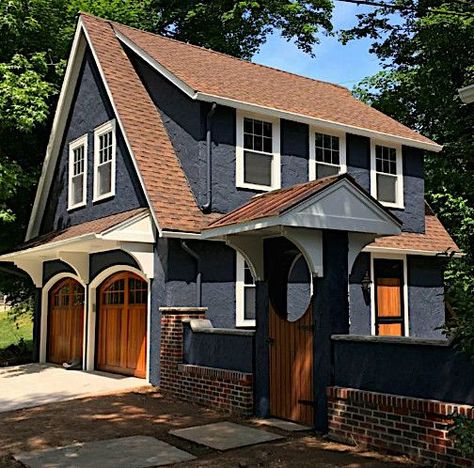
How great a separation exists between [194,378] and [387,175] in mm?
7833

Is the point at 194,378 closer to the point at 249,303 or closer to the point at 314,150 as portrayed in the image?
the point at 249,303

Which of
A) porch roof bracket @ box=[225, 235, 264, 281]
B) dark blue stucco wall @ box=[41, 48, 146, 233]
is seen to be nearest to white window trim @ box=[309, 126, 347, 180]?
dark blue stucco wall @ box=[41, 48, 146, 233]

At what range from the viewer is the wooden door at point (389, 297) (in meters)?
14.6

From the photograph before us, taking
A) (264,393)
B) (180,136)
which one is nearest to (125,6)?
(180,136)

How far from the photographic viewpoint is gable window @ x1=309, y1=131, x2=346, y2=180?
14.1 m

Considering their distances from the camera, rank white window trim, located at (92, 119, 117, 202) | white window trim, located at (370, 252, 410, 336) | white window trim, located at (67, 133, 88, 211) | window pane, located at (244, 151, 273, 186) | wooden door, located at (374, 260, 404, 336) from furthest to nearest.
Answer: white window trim, located at (67, 133, 88, 211) → wooden door, located at (374, 260, 404, 336) → white window trim, located at (370, 252, 410, 336) → white window trim, located at (92, 119, 117, 202) → window pane, located at (244, 151, 273, 186)

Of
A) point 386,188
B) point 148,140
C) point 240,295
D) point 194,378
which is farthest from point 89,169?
point 386,188

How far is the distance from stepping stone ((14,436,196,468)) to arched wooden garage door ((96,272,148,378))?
5.07 meters

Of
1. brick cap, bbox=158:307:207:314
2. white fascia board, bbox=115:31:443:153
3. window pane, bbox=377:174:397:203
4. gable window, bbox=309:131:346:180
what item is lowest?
brick cap, bbox=158:307:207:314

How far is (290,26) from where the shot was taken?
84.9ft

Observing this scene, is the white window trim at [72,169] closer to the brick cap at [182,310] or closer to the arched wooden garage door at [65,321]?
the arched wooden garage door at [65,321]

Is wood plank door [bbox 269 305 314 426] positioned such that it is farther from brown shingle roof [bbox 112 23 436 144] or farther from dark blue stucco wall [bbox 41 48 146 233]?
brown shingle roof [bbox 112 23 436 144]

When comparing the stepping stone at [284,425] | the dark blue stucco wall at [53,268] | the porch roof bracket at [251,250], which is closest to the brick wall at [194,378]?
the stepping stone at [284,425]

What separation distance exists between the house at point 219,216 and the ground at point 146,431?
33.2 inches
